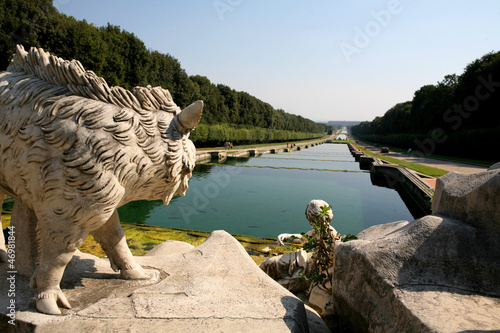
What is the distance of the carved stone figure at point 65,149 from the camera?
2.34 meters

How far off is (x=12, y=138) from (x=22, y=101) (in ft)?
0.98

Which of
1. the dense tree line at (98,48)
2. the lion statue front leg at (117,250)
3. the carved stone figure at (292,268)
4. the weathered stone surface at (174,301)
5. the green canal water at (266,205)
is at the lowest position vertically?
the green canal water at (266,205)

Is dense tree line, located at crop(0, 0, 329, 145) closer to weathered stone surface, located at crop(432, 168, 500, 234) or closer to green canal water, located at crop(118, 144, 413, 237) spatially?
green canal water, located at crop(118, 144, 413, 237)

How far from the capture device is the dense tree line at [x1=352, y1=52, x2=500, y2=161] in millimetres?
21891

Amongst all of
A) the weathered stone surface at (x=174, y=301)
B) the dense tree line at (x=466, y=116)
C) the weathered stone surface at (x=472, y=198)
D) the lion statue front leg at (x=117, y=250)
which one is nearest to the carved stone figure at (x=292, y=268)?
the weathered stone surface at (x=174, y=301)

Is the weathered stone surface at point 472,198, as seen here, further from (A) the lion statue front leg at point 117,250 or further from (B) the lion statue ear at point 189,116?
(A) the lion statue front leg at point 117,250

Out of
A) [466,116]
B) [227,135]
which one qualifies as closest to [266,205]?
[466,116]

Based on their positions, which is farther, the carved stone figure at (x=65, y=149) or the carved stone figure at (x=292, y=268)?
the carved stone figure at (x=292, y=268)

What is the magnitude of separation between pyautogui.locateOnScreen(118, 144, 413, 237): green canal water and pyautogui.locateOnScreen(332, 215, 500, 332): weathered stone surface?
576 centimetres

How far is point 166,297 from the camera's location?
2.66 meters

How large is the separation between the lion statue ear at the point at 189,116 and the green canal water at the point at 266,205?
18.9ft

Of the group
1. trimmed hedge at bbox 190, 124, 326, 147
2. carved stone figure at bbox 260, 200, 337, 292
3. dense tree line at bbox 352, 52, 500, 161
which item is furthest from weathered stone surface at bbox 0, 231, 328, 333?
trimmed hedge at bbox 190, 124, 326, 147

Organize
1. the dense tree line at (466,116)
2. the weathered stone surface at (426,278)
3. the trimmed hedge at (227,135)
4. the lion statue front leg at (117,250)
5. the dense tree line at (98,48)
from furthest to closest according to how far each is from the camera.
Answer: the trimmed hedge at (227,135)
the dense tree line at (466,116)
the dense tree line at (98,48)
the lion statue front leg at (117,250)
the weathered stone surface at (426,278)

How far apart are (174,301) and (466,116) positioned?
3053cm
